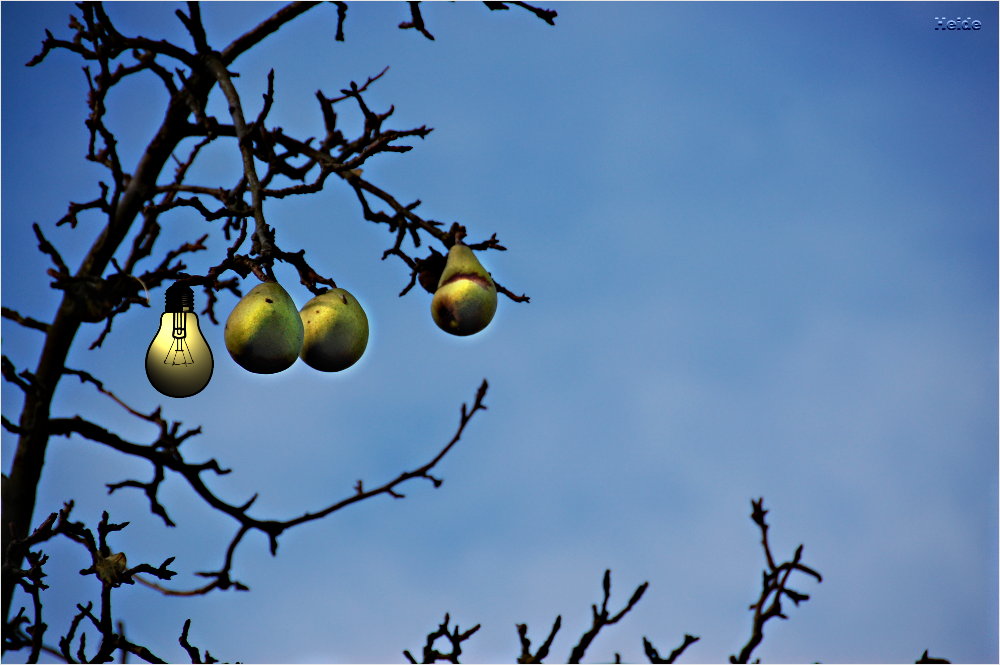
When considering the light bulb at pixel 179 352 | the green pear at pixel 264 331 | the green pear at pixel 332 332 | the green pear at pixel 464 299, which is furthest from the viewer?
the green pear at pixel 464 299

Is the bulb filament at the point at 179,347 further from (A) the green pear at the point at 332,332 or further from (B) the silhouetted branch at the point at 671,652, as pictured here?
(B) the silhouetted branch at the point at 671,652

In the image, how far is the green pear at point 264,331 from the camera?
12.7ft

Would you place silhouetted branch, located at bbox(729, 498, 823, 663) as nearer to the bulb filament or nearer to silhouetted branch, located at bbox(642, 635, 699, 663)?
silhouetted branch, located at bbox(642, 635, 699, 663)

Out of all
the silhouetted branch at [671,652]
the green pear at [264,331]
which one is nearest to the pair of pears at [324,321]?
the green pear at [264,331]

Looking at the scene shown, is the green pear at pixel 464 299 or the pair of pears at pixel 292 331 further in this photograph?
the green pear at pixel 464 299

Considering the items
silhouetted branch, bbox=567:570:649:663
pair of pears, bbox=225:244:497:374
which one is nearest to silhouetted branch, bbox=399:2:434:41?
pair of pears, bbox=225:244:497:374

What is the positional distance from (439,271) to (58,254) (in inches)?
63.7

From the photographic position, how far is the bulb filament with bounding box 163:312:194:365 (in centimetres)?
432

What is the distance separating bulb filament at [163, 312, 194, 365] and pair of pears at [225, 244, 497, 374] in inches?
18.2

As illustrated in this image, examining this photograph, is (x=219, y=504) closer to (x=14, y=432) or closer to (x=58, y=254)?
(x=14, y=432)

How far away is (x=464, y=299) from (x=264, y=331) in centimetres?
92

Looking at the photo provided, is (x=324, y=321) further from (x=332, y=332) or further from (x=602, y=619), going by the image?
(x=602, y=619)

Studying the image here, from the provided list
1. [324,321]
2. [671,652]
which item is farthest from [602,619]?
[324,321]

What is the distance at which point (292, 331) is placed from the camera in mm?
3916
